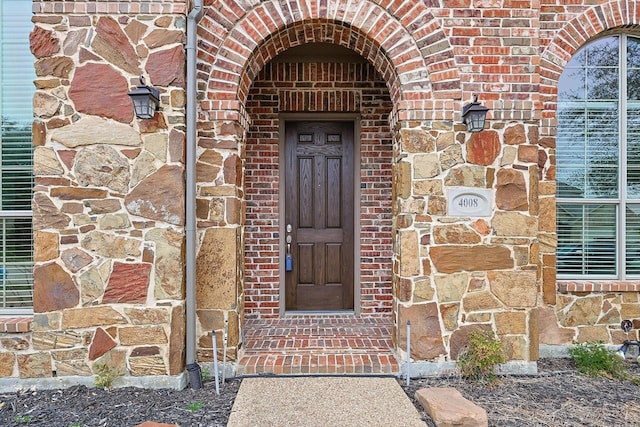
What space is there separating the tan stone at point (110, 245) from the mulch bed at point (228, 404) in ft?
3.41

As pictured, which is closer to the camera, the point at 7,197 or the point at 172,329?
the point at 172,329

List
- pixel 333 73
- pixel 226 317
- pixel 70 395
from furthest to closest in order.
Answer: pixel 333 73 < pixel 226 317 < pixel 70 395

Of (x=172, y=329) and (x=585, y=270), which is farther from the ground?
(x=585, y=270)

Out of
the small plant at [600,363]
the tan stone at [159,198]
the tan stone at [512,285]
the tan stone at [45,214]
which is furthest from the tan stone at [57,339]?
the small plant at [600,363]

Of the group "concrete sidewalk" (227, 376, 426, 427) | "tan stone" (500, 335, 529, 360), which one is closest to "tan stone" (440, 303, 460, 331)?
"tan stone" (500, 335, 529, 360)

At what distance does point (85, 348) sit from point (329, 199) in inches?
110

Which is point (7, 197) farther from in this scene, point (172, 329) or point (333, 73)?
point (333, 73)

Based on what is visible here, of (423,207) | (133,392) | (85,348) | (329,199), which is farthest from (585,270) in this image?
(85,348)

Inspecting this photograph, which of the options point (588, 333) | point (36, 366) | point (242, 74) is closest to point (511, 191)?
point (588, 333)

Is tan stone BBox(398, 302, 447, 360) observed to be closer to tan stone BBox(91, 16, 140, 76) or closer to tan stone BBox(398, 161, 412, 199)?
tan stone BBox(398, 161, 412, 199)

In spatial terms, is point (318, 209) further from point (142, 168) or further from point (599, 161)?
point (599, 161)

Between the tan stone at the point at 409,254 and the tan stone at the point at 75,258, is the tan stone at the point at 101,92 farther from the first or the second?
the tan stone at the point at 409,254

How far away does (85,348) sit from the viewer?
317 centimetres

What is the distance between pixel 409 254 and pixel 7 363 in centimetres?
332
